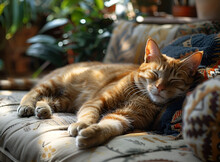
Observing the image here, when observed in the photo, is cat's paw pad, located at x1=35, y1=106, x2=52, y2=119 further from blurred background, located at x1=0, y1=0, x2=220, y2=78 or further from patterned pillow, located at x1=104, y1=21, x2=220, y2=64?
blurred background, located at x1=0, y1=0, x2=220, y2=78

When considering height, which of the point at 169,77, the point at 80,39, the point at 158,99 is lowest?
the point at 158,99

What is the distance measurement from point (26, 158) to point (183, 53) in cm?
111

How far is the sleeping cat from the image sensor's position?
1.49 m

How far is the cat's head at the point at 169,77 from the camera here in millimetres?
1589

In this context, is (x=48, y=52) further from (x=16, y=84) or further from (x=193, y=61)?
(x=193, y=61)

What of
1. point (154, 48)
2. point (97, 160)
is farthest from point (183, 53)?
point (97, 160)

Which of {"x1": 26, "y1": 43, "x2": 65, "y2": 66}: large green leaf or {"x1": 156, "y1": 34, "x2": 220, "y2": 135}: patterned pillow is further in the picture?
{"x1": 26, "y1": 43, "x2": 65, "y2": 66}: large green leaf

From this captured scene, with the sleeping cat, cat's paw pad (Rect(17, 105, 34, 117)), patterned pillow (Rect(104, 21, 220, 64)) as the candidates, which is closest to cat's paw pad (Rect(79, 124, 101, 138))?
the sleeping cat

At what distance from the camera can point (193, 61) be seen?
5.07 ft

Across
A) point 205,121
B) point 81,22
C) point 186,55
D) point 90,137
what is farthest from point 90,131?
point 81,22

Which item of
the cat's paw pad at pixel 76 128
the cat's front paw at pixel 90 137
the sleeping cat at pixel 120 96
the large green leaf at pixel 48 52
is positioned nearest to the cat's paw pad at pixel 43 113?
the sleeping cat at pixel 120 96

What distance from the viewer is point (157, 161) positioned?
1.07 metres

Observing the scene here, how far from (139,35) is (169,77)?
0.91 metres

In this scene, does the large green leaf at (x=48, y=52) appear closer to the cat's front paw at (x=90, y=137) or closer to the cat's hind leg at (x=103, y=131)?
the cat's hind leg at (x=103, y=131)
